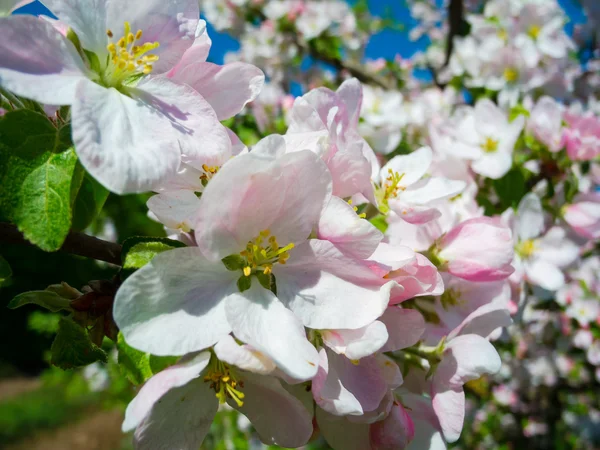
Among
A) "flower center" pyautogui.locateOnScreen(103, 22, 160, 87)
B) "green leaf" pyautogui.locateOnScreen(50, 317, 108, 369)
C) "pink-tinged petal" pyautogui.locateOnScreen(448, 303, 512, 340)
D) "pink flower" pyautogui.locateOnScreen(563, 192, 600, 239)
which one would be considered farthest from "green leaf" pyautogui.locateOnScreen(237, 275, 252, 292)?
"pink flower" pyautogui.locateOnScreen(563, 192, 600, 239)

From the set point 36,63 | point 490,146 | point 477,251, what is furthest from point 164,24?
point 490,146

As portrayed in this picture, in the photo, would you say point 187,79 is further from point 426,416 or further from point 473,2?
point 473,2

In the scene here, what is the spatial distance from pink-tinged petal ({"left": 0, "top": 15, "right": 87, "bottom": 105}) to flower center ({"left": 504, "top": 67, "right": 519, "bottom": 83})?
2087 millimetres

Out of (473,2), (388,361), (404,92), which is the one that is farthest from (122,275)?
(473,2)

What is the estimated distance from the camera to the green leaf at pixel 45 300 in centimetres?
64

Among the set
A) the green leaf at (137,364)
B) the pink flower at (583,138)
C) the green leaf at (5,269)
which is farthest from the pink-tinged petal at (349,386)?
the pink flower at (583,138)

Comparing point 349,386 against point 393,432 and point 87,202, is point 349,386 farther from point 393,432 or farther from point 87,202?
point 87,202

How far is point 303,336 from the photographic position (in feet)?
2.00

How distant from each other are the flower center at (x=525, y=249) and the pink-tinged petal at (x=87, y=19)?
4.02 feet

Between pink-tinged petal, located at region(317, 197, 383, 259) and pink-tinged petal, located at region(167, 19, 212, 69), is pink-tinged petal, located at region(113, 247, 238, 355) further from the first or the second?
pink-tinged petal, located at region(167, 19, 212, 69)

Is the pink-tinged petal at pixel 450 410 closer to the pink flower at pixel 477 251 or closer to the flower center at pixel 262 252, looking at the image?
the pink flower at pixel 477 251

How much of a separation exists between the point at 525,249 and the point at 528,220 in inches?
3.7

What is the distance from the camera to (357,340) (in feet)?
2.11

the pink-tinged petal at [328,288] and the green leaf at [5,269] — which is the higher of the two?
the pink-tinged petal at [328,288]
